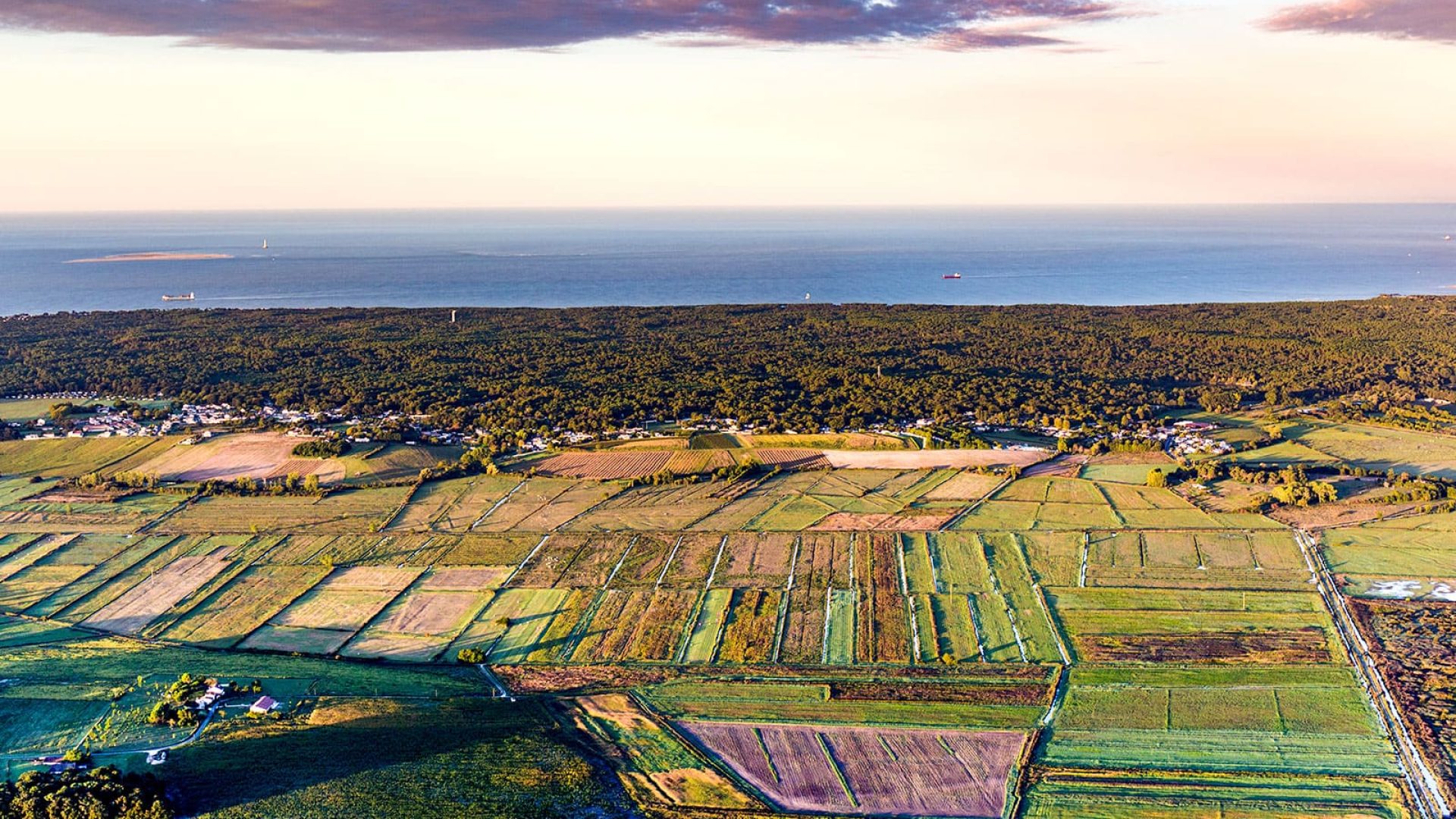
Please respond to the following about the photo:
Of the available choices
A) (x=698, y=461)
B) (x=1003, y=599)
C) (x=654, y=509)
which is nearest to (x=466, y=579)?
(x=654, y=509)

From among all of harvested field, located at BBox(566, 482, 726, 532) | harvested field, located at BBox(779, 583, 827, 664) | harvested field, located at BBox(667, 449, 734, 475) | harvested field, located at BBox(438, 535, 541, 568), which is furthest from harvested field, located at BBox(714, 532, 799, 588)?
harvested field, located at BBox(667, 449, 734, 475)

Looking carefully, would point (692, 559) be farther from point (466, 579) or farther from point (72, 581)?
point (72, 581)

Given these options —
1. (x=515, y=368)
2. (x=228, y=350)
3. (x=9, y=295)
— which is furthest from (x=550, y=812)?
(x=9, y=295)

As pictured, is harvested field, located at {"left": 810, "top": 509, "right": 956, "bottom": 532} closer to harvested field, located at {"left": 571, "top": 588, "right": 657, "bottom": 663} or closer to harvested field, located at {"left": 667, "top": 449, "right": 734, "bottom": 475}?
harvested field, located at {"left": 667, "top": 449, "right": 734, "bottom": 475}

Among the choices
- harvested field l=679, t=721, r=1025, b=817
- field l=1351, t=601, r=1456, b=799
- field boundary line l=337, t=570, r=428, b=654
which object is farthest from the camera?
field boundary line l=337, t=570, r=428, b=654

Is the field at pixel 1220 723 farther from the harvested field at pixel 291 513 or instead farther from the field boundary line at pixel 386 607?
the harvested field at pixel 291 513

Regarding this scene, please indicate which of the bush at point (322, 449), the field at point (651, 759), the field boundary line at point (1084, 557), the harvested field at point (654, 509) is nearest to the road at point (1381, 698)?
the field boundary line at point (1084, 557)
